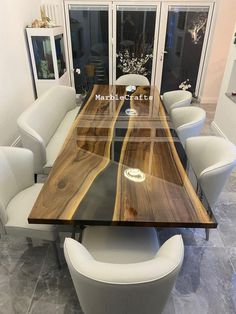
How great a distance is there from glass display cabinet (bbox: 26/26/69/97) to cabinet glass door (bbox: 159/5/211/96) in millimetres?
2211

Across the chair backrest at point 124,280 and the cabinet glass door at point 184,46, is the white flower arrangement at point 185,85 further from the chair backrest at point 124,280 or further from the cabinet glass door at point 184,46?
the chair backrest at point 124,280

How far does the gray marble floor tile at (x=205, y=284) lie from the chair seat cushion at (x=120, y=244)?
47 centimetres

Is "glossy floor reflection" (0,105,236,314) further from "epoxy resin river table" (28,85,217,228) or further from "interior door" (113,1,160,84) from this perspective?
"interior door" (113,1,160,84)

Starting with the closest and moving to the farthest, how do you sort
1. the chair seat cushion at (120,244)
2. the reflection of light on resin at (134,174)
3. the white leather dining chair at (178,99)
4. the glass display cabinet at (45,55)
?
1. the chair seat cushion at (120,244)
2. the reflection of light on resin at (134,174)
3. the white leather dining chair at (178,99)
4. the glass display cabinet at (45,55)

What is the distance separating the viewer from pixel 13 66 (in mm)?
3178

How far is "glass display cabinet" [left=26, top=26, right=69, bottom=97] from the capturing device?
3.48 metres

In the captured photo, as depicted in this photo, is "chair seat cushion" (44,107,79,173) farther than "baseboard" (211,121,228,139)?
No

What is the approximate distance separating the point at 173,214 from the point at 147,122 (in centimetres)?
125

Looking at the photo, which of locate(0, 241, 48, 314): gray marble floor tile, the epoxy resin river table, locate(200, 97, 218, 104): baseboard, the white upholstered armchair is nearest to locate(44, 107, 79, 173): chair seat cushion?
the white upholstered armchair

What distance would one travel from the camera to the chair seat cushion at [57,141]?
7.16 feet

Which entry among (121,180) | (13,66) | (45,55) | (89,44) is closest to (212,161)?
(121,180)

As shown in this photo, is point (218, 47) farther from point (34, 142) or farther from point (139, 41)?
point (34, 142)

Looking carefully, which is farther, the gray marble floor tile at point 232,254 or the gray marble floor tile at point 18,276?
the gray marble floor tile at point 232,254

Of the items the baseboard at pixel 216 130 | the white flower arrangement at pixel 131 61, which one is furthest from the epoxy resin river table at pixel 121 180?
the white flower arrangement at pixel 131 61
